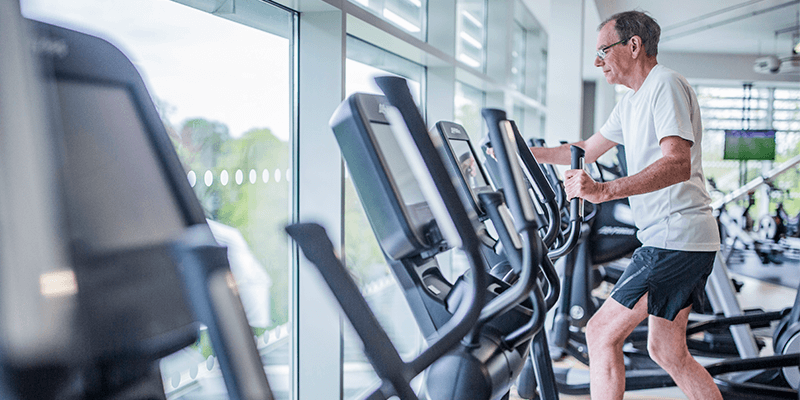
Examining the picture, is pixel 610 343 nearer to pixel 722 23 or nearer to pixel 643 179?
pixel 643 179

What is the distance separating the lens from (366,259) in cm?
282

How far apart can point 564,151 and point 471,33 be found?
2259 mm

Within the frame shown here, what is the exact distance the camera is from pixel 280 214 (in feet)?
6.56

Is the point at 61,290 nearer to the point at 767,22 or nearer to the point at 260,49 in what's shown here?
the point at 260,49

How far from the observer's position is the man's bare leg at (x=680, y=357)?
1.91 m

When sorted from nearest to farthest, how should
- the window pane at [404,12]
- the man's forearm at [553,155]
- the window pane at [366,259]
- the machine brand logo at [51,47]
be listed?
the machine brand logo at [51,47] < the man's forearm at [553,155] < the window pane at [366,259] < the window pane at [404,12]

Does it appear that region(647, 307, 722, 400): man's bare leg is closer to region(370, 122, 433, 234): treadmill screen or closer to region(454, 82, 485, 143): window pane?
region(370, 122, 433, 234): treadmill screen

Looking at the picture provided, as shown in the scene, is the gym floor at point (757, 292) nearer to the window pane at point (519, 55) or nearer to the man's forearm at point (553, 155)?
the man's forearm at point (553, 155)

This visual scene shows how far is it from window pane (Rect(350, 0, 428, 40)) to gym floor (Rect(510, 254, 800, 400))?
6.46ft

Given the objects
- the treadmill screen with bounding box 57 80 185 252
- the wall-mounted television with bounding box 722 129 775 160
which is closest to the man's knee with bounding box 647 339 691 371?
the treadmill screen with bounding box 57 80 185 252

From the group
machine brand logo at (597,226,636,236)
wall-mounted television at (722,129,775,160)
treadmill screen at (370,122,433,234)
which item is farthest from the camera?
wall-mounted television at (722,129,775,160)

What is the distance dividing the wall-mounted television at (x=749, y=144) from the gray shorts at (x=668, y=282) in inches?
253

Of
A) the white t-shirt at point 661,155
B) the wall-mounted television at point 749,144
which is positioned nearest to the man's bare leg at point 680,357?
the white t-shirt at point 661,155

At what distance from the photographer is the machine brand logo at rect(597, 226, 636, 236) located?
3115mm
